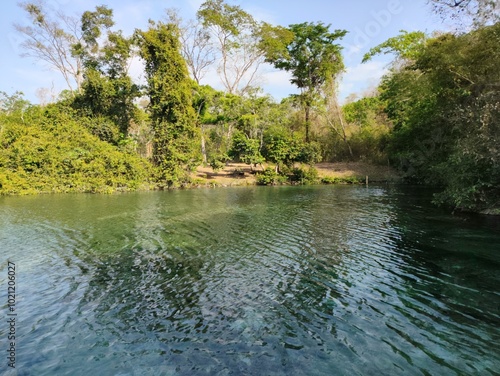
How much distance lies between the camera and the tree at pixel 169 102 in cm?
3581

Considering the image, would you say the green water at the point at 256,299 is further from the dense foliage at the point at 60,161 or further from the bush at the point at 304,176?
the bush at the point at 304,176

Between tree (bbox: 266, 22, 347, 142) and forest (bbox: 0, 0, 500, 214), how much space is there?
0.15m

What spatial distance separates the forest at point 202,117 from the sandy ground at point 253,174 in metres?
1.45

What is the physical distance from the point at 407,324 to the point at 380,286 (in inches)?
76.7

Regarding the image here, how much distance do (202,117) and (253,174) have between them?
33.0ft

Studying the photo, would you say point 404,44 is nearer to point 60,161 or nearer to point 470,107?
point 470,107

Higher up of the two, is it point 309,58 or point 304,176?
point 309,58

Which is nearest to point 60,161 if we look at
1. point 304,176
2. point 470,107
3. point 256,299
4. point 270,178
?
point 270,178

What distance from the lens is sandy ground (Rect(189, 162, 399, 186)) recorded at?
128 feet

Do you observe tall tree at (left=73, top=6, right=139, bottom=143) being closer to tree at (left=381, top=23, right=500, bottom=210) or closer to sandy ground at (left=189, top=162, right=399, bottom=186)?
sandy ground at (left=189, top=162, right=399, bottom=186)

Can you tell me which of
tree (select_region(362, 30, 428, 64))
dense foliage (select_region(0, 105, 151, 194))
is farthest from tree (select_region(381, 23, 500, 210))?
dense foliage (select_region(0, 105, 151, 194))

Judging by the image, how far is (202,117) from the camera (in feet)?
139

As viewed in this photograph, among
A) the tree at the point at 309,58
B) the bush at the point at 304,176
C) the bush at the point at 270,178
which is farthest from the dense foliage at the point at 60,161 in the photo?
the tree at the point at 309,58

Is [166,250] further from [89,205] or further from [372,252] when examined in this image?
[89,205]
